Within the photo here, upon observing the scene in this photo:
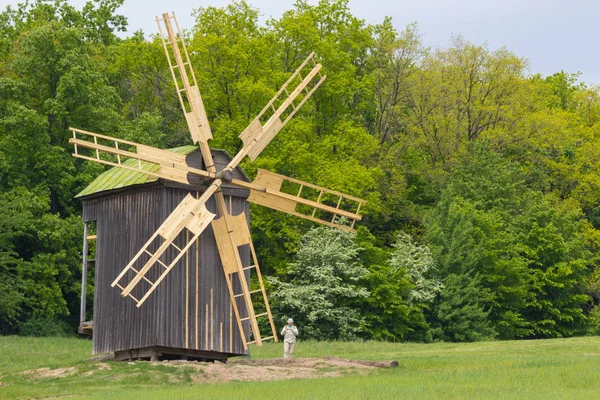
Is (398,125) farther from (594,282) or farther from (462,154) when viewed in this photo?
(594,282)

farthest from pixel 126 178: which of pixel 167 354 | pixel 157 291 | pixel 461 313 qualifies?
pixel 461 313

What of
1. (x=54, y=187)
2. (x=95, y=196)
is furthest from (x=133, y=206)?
(x=54, y=187)

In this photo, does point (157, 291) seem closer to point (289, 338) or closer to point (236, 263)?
point (236, 263)

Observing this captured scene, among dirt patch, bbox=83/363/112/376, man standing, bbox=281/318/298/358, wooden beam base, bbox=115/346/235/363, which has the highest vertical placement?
man standing, bbox=281/318/298/358

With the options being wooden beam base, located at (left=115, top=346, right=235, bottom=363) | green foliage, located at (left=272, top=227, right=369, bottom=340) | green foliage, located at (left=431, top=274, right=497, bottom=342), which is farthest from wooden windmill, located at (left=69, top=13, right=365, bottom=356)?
green foliage, located at (left=431, top=274, right=497, bottom=342)

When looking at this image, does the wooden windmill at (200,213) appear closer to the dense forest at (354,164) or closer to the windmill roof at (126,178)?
the windmill roof at (126,178)

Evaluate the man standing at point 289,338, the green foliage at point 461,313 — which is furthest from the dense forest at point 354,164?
the man standing at point 289,338

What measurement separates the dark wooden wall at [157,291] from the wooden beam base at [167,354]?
0.30m

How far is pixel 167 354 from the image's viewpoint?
32.0 metres

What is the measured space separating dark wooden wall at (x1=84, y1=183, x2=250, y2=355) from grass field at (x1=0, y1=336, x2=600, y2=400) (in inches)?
44.5

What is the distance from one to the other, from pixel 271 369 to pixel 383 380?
3939 mm

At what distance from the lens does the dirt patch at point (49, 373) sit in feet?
98.6

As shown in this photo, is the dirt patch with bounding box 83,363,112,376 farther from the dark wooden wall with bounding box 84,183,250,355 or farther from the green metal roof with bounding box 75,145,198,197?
the green metal roof with bounding box 75,145,198,197

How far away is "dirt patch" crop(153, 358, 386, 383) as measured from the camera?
96.6ft
